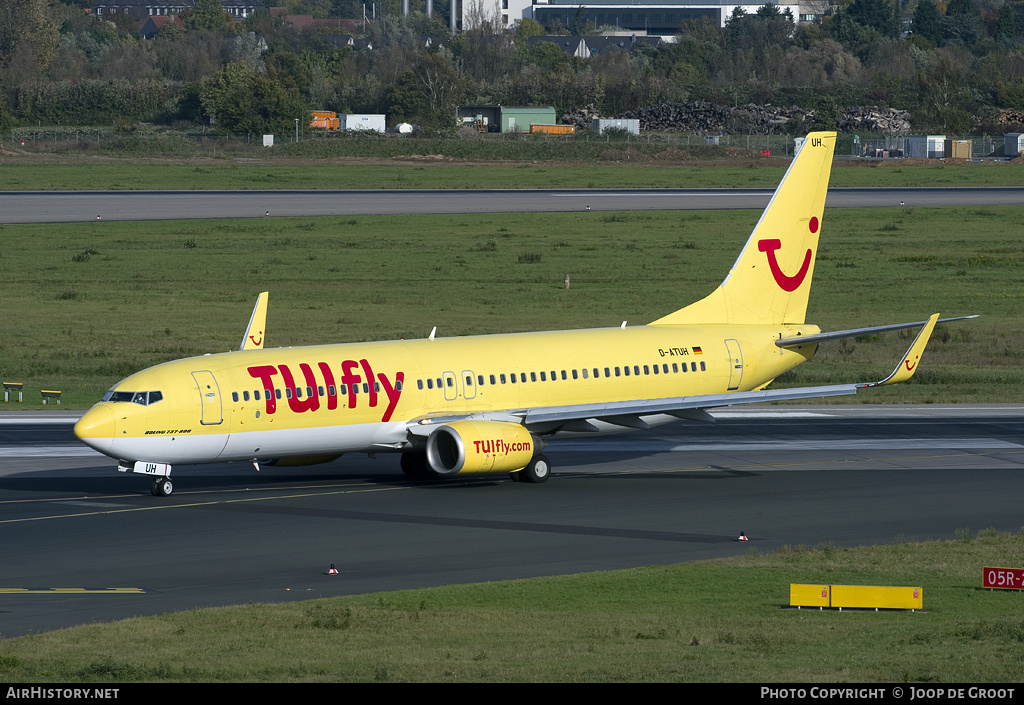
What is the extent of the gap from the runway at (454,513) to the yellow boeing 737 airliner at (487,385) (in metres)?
1.47

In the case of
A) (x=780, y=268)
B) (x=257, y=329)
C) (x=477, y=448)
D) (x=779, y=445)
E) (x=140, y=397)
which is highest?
(x=780, y=268)

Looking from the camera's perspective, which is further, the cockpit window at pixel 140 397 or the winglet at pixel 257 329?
the winglet at pixel 257 329

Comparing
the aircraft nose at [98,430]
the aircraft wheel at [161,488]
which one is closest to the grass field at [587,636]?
the aircraft nose at [98,430]

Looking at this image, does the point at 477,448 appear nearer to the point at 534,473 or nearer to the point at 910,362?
the point at 534,473

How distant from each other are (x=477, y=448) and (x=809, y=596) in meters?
15.3

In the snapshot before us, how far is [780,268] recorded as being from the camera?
5075 cm

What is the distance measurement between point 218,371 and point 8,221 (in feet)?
258

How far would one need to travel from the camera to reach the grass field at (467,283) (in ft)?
229

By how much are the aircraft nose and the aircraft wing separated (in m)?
8.63

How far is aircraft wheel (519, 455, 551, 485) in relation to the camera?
143ft

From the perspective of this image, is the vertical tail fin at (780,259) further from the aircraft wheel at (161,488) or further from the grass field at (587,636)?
the grass field at (587,636)

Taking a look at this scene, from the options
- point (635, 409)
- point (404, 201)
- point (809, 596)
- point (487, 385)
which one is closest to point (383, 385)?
point (487, 385)

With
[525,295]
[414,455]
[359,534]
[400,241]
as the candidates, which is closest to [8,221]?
[400,241]

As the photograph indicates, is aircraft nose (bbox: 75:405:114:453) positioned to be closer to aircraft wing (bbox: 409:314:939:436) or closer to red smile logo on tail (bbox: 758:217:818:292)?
aircraft wing (bbox: 409:314:939:436)
